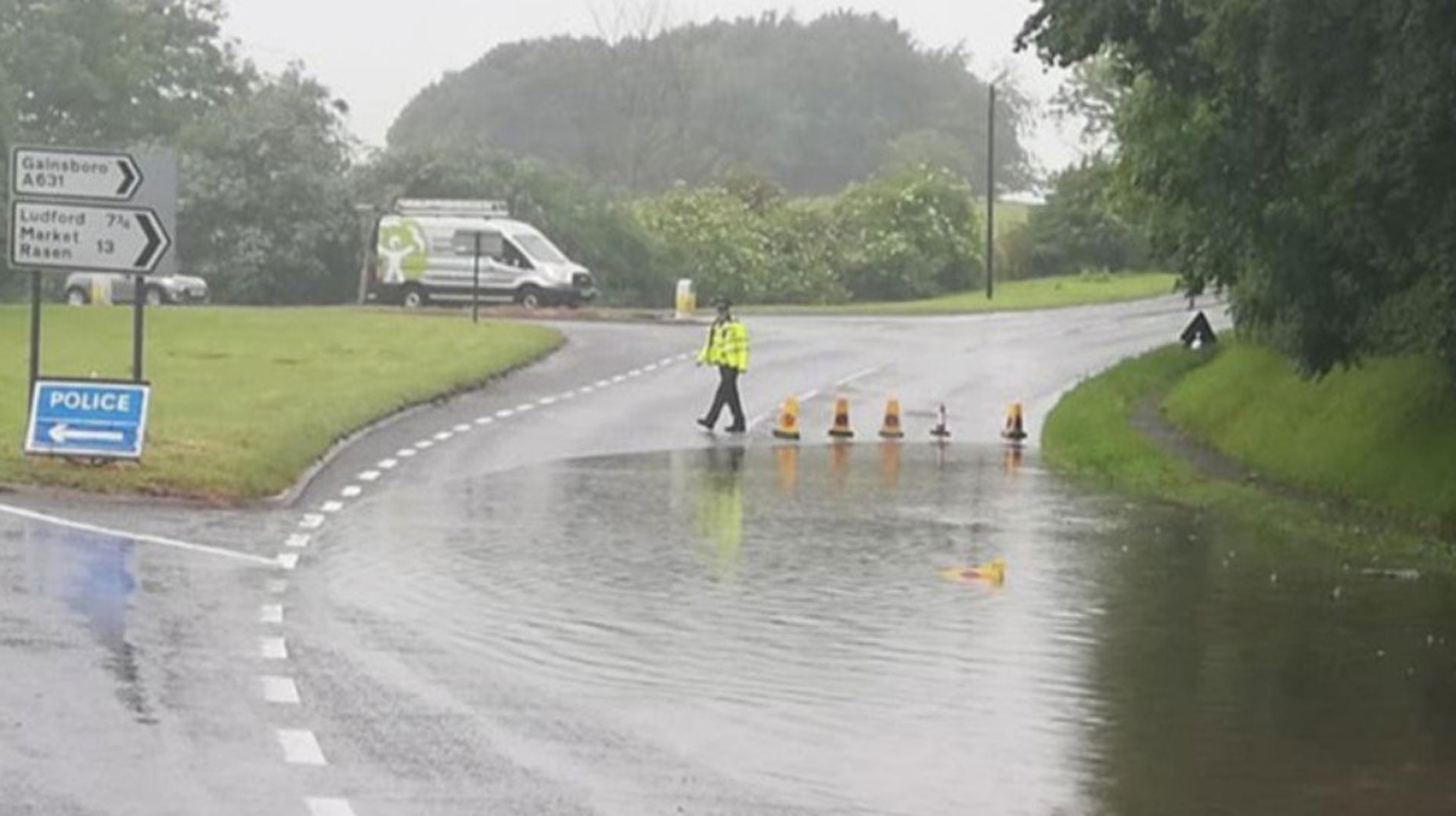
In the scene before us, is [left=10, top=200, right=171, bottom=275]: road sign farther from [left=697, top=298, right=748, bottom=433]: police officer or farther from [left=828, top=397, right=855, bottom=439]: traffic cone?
[left=828, top=397, right=855, bottom=439]: traffic cone

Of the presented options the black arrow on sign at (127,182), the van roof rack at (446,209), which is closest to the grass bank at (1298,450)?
the black arrow on sign at (127,182)

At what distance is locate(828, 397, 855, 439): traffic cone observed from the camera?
112 feet

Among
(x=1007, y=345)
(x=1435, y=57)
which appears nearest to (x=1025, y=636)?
(x=1435, y=57)

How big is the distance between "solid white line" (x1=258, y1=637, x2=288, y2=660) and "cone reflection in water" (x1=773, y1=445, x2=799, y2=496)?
38.8 feet

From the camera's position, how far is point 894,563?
65.8 feet

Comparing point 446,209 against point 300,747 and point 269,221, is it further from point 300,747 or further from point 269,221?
point 300,747

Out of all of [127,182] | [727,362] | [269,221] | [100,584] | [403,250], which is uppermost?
[269,221]

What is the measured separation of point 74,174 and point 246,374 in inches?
597

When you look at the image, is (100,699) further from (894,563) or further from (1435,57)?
(1435,57)

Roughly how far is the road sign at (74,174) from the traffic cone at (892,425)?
12.7 metres

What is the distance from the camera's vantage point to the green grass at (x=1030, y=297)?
224 ft

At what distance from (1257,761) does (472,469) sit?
1649 centimetres

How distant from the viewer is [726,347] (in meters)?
34.2

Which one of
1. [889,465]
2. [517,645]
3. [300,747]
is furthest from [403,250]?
[300,747]
